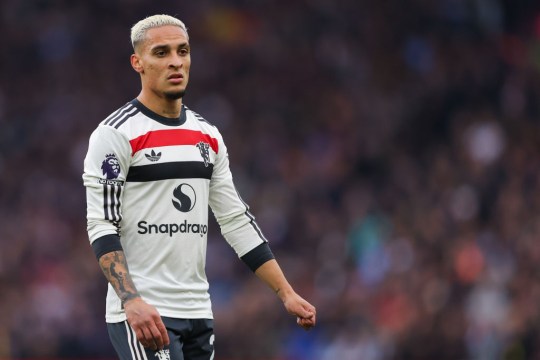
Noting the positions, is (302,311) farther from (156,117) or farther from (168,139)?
(156,117)

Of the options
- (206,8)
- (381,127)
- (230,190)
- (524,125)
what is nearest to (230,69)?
(206,8)

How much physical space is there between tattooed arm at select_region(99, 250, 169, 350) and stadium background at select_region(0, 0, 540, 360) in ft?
21.9

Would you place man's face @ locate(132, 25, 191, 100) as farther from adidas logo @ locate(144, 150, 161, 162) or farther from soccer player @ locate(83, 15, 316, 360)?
adidas logo @ locate(144, 150, 161, 162)

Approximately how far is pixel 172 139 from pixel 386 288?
775 centimetres

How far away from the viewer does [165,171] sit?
591cm

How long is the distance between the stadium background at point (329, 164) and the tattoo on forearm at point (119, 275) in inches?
263

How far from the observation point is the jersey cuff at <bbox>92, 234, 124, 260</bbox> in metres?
5.63

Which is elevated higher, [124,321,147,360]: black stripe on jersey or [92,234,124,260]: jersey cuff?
[92,234,124,260]: jersey cuff

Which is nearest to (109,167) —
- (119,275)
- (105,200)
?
(105,200)

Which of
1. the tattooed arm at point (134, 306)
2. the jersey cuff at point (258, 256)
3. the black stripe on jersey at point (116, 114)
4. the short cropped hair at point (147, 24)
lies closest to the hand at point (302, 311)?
the jersey cuff at point (258, 256)

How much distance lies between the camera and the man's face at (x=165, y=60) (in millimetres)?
5961

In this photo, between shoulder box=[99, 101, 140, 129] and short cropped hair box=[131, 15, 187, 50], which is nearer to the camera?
shoulder box=[99, 101, 140, 129]

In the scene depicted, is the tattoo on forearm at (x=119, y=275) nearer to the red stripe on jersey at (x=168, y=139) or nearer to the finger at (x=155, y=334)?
the finger at (x=155, y=334)

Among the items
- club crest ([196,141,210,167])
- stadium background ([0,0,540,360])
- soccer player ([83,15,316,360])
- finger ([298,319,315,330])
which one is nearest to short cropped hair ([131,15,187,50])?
soccer player ([83,15,316,360])
